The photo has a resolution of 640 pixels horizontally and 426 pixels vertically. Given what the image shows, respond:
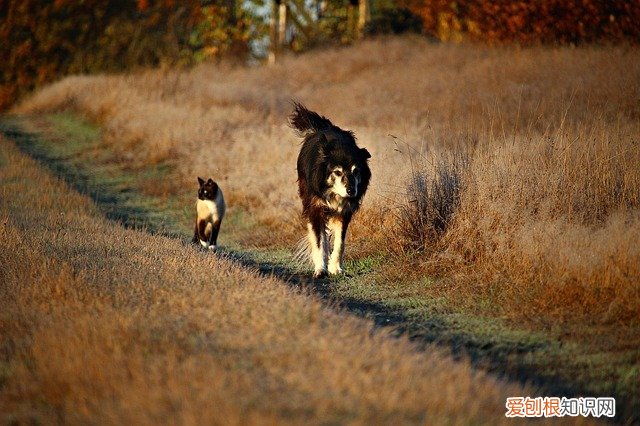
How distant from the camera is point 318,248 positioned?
916 cm

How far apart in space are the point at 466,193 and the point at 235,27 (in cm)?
3170

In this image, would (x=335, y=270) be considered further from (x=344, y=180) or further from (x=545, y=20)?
(x=545, y=20)

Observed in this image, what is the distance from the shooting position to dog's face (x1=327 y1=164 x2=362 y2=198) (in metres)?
8.67

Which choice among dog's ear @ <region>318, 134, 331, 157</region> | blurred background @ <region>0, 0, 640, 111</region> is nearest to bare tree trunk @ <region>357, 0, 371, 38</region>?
blurred background @ <region>0, 0, 640, 111</region>

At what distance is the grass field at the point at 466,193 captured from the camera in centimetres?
668

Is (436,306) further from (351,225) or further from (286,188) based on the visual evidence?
(286,188)

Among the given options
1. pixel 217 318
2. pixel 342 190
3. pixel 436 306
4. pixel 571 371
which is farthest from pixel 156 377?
pixel 342 190

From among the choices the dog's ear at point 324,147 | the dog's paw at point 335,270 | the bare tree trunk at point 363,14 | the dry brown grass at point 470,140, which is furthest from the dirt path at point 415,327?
the bare tree trunk at point 363,14

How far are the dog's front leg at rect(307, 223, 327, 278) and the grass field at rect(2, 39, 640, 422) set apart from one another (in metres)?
0.33

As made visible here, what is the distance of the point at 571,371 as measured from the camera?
19.2 feet

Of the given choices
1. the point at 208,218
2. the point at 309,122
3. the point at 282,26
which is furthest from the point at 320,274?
the point at 282,26

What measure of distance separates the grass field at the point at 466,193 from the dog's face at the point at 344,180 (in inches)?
37.9

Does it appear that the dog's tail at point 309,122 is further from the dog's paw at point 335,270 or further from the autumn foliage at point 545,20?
the autumn foliage at point 545,20

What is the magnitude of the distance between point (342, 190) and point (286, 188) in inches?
179
